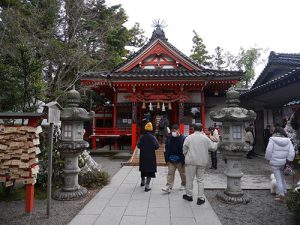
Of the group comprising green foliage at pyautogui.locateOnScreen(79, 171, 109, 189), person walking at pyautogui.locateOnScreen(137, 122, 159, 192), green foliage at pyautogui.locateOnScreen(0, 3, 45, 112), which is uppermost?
green foliage at pyautogui.locateOnScreen(0, 3, 45, 112)

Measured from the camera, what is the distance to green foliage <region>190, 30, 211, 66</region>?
114 ft

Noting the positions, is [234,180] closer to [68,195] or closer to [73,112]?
[68,195]

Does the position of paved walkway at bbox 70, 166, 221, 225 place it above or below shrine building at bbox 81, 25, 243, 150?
below

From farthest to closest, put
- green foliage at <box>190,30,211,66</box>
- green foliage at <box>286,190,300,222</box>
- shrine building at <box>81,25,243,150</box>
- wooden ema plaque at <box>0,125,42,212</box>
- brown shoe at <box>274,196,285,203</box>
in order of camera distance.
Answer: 1. green foliage at <box>190,30,211,66</box>
2. shrine building at <box>81,25,243,150</box>
3. brown shoe at <box>274,196,285,203</box>
4. wooden ema plaque at <box>0,125,42,212</box>
5. green foliage at <box>286,190,300,222</box>

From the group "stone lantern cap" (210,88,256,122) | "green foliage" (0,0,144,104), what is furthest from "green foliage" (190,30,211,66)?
"stone lantern cap" (210,88,256,122)

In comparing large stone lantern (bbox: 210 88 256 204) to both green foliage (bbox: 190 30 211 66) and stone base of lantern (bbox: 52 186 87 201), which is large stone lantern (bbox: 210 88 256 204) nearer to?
stone base of lantern (bbox: 52 186 87 201)

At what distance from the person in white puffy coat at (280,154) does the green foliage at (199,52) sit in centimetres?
2982

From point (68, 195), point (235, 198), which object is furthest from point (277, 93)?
point (68, 195)

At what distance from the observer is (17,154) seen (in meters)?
5.05

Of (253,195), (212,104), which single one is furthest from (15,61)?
(212,104)

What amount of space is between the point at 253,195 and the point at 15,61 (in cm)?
792

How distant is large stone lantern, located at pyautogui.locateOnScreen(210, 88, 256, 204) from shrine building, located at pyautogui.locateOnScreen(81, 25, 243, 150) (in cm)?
763

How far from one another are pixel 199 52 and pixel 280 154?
30928 millimetres

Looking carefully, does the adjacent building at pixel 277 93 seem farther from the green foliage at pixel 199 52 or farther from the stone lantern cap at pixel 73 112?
the green foliage at pixel 199 52
